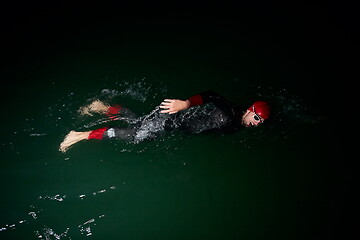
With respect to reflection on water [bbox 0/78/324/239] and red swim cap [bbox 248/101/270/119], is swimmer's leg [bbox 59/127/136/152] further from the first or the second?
red swim cap [bbox 248/101/270/119]

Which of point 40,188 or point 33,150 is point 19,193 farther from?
point 33,150

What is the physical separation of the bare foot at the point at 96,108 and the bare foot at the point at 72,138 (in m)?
0.39

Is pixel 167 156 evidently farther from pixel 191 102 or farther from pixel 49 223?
pixel 49 223

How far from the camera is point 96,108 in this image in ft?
11.4

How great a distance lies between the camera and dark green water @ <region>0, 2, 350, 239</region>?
2.87 m

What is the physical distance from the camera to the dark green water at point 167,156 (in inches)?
113

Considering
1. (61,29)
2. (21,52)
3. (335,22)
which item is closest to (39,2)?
(61,29)

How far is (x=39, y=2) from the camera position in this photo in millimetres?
5711

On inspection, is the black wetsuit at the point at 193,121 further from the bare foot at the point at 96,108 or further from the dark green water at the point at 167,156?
the bare foot at the point at 96,108

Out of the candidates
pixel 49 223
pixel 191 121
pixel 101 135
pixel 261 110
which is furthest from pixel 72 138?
pixel 261 110

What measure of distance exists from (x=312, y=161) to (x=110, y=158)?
2522 mm

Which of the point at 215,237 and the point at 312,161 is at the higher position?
the point at 312,161

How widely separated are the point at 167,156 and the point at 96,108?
1141 mm

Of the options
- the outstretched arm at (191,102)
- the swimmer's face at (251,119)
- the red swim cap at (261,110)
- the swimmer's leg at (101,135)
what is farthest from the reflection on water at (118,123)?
the red swim cap at (261,110)
